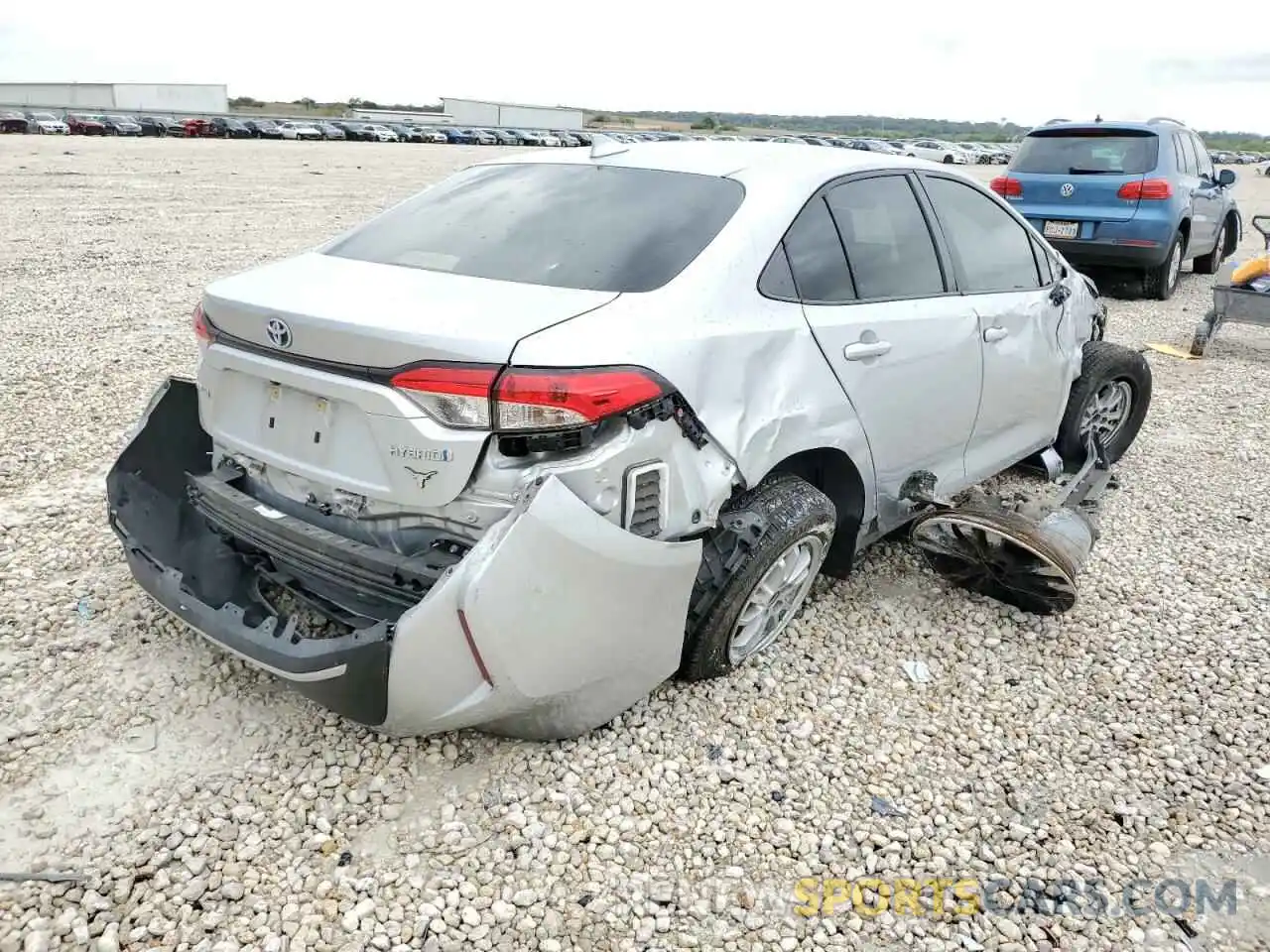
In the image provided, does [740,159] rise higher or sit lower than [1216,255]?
higher

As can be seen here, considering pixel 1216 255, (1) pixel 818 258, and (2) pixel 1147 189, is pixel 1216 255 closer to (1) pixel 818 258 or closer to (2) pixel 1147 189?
(2) pixel 1147 189

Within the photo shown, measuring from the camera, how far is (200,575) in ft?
9.93

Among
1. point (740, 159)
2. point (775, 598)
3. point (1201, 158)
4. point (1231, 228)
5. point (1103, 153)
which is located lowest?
point (775, 598)

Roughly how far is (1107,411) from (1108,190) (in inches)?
210

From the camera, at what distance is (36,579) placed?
3.66 meters

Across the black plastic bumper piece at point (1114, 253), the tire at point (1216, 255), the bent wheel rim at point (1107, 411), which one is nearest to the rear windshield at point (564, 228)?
the bent wheel rim at point (1107, 411)

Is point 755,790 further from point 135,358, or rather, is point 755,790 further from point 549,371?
point 135,358

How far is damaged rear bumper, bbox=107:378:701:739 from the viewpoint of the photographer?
2287 mm

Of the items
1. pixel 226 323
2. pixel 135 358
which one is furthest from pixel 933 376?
pixel 135 358

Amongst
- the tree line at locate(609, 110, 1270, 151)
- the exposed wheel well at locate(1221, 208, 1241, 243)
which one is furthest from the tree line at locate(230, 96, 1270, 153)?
the exposed wheel well at locate(1221, 208, 1241, 243)

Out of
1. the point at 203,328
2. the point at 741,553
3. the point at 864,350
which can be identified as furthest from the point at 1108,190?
the point at 203,328

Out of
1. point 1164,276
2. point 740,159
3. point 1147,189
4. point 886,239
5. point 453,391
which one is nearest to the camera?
point 453,391

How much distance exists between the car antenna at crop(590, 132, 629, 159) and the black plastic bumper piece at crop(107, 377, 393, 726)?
1.67m

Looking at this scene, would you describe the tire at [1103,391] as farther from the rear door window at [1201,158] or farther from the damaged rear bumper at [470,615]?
the rear door window at [1201,158]
